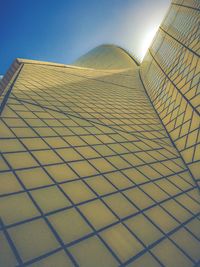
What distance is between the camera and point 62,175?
11.0ft

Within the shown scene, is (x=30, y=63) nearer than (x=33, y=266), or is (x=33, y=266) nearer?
(x=33, y=266)

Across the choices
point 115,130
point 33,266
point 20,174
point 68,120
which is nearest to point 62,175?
point 20,174

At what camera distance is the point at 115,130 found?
18.6 ft

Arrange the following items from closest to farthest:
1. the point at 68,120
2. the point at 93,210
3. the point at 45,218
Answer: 1. the point at 45,218
2. the point at 93,210
3. the point at 68,120

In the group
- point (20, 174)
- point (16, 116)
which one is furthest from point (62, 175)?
point (16, 116)

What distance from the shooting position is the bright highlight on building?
2.48 m

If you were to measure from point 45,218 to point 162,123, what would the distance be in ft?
17.6

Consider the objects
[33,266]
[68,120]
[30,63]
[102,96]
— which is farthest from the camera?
[30,63]

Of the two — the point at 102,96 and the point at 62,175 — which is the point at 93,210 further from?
the point at 102,96

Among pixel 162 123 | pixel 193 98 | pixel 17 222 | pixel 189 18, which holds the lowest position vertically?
pixel 162 123

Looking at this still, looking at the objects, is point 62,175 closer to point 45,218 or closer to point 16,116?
point 45,218

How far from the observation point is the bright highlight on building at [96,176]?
2.48 m

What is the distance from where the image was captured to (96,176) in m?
3.62

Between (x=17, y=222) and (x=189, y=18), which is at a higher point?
(x=189, y=18)
